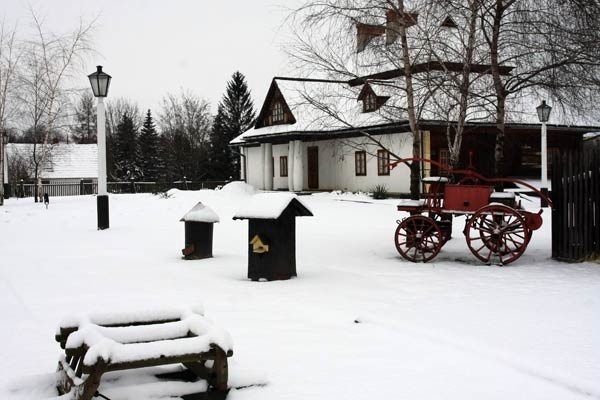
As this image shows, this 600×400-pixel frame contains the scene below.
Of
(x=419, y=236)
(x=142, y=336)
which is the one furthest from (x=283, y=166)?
(x=142, y=336)

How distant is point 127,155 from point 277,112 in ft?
104

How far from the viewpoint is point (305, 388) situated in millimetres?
4727

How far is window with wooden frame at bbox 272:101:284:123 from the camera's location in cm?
3544

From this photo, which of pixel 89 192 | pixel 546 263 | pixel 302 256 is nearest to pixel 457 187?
pixel 546 263

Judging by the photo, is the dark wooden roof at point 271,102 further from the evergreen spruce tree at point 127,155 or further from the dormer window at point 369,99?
the evergreen spruce tree at point 127,155

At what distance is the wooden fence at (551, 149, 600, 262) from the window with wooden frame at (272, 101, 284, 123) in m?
25.0

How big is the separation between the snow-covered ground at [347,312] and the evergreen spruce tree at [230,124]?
134 ft

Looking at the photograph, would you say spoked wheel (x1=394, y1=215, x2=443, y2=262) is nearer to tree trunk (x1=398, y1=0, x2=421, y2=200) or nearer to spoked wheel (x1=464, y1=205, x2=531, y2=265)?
spoked wheel (x1=464, y1=205, x2=531, y2=265)

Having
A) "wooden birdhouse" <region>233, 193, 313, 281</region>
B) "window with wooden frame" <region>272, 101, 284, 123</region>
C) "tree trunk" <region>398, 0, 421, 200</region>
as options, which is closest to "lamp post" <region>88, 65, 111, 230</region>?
"tree trunk" <region>398, 0, 421, 200</region>

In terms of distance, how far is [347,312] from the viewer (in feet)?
24.1

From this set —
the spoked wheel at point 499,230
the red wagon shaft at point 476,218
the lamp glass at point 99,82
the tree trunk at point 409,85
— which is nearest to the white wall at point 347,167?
the tree trunk at point 409,85

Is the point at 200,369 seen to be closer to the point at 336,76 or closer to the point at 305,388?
the point at 305,388

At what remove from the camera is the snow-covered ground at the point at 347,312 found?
486cm

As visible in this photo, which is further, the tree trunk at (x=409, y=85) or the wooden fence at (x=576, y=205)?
the tree trunk at (x=409, y=85)
